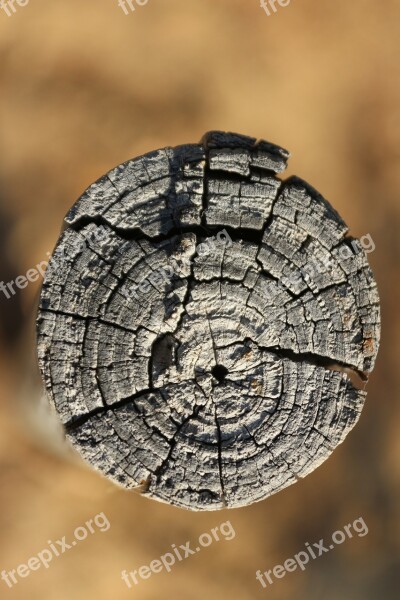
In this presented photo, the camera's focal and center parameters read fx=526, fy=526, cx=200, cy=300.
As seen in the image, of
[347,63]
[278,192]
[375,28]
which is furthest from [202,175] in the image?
[375,28]

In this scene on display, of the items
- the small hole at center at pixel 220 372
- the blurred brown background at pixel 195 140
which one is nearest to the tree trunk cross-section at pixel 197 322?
the small hole at center at pixel 220 372

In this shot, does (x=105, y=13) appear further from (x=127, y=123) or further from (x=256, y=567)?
(x=256, y=567)

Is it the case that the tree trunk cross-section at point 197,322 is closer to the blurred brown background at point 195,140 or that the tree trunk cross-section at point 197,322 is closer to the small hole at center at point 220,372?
the small hole at center at point 220,372

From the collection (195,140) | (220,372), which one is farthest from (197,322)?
(195,140)

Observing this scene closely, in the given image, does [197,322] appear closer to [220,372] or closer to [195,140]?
[220,372]

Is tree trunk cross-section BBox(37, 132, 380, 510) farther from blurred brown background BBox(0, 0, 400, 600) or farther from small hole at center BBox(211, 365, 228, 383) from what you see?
blurred brown background BBox(0, 0, 400, 600)
